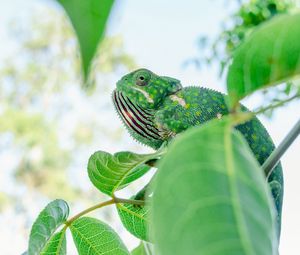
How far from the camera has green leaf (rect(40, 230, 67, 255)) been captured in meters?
0.60

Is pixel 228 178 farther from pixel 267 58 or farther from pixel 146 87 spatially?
pixel 146 87

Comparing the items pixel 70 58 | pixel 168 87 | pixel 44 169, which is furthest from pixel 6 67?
pixel 168 87

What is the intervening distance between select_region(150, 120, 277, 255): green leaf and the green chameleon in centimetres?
40

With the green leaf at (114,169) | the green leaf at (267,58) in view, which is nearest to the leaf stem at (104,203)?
the green leaf at (114,169)

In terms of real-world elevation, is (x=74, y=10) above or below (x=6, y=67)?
above

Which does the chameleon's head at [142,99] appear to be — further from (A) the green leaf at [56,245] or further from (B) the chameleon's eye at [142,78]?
(A) the green leaf at [56,245]

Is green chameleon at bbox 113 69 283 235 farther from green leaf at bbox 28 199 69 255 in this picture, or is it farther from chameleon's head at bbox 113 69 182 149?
green leaf at bbox 28 199 69 255

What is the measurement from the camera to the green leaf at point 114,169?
54 cm

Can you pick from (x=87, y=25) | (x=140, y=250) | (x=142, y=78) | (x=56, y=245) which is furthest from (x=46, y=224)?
(x=142, y=78)

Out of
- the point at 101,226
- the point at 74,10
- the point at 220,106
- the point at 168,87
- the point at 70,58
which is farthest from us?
the point at 70,58

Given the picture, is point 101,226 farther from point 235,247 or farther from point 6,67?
point 6,67

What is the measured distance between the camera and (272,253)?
11.2 inches

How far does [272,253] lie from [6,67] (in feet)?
42.6

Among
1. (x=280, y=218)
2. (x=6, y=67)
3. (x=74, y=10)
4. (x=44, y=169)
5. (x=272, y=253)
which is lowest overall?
(x=44, y=169)
